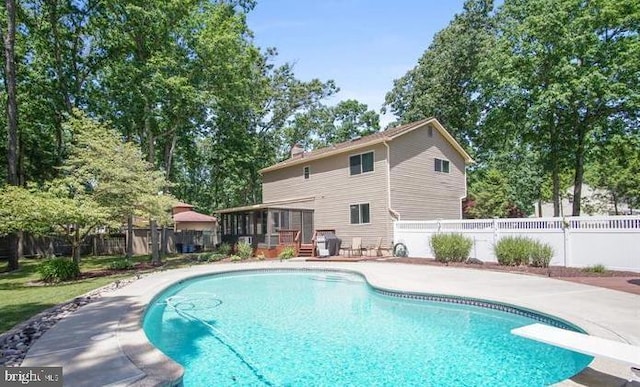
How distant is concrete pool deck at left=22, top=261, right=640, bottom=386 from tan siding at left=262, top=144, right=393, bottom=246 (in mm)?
6964

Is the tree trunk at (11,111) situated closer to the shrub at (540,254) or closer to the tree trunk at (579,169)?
the shrub at (540,254)

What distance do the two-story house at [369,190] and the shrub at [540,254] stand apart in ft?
22.4

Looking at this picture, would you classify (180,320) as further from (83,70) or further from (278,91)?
(278,91)

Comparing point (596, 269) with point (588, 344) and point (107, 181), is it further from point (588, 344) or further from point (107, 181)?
point (107, 181)

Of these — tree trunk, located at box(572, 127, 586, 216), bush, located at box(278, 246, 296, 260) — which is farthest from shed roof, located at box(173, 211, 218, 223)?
tree trunk, located at box(572, 127, 586, 216)

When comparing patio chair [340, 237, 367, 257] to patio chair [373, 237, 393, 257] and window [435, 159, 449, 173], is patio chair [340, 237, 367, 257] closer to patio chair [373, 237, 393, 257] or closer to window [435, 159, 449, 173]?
patio chair [373, 237, 393, 257]

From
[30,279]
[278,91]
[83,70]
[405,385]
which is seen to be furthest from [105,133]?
[278,91]

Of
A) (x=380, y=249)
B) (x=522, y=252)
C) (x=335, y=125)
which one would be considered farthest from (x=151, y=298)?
(x=335, y=125)

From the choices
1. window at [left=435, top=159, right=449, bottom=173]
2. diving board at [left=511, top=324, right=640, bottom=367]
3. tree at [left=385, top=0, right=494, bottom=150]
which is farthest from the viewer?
tree at [left=385, top=0, right=494, bottom=150]

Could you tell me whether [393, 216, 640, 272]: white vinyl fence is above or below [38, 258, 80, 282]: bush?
above

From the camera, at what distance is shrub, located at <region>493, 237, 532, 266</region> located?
12.6 m

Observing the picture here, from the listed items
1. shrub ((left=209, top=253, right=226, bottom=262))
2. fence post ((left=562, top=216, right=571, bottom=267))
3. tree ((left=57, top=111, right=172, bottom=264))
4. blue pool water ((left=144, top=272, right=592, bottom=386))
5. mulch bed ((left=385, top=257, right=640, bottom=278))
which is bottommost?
blue pool water ((left=144, top=272, right=592, bottom=386))

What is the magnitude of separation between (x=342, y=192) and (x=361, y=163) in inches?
75.2

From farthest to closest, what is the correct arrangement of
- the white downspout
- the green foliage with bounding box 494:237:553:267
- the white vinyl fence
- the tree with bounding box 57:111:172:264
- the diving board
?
the white downspout, the tree with bounding box 57:111:172:264, the green foliage with bounding box 494:237:553:267, the white vinyl fence, the diving board
